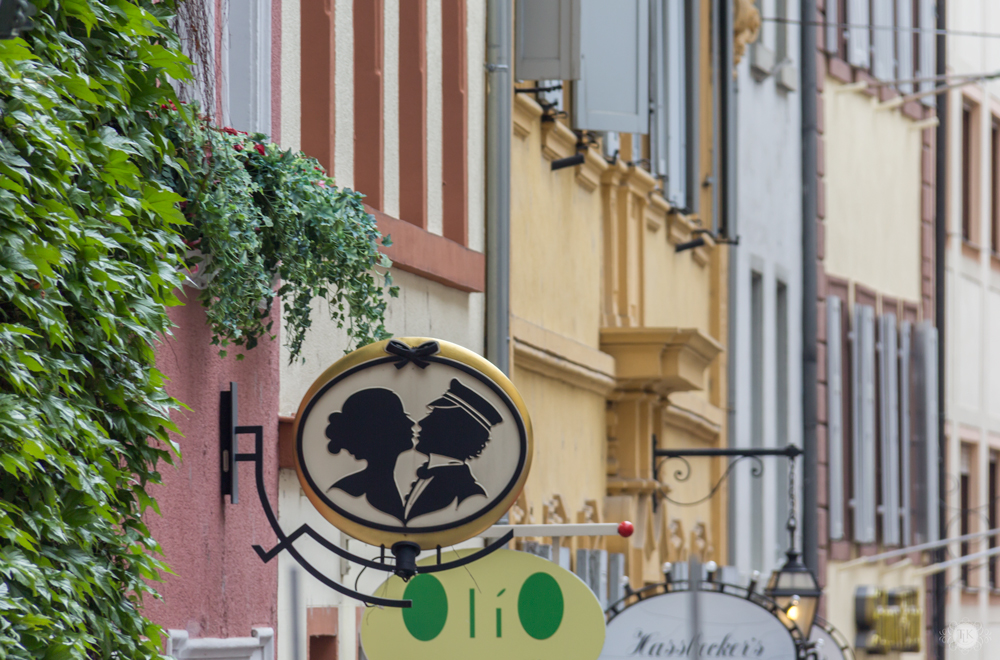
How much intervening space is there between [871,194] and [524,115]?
1058cm

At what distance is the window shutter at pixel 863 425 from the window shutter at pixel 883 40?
266cm

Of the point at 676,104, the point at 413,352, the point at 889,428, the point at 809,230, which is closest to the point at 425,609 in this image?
the point at 413,352

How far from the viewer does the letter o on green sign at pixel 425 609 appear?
6773mm

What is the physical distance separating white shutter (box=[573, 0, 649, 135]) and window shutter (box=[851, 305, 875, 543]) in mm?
8464

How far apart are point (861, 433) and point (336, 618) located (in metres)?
12.7

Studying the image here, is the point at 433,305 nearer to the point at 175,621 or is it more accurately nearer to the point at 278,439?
the point at 278,439

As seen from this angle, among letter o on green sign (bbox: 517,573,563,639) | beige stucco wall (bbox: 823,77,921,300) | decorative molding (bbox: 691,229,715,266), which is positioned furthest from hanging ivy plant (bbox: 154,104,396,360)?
beige stucco wall (bbox: 823,77,921,300)

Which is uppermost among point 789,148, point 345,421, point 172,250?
point 789,148

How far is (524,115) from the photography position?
10852 millimetres

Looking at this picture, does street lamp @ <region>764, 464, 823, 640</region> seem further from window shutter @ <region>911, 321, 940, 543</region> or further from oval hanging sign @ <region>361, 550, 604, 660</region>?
window shutter @ <region>911, 321, 940, 543</region>

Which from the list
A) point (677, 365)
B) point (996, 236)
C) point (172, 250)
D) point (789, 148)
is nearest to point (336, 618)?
point (172, 250)

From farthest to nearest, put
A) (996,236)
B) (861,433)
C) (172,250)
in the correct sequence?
(996,236), (861,433), (172,250)

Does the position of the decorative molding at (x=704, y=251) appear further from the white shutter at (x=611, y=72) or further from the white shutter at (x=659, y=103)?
the white shutter at (x=611, y=72)

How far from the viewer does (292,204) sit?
19.5 feet
